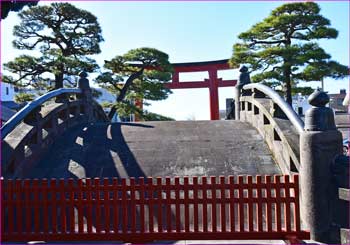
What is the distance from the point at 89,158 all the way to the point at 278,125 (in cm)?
365

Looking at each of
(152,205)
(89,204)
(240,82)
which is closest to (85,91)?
(240,82)

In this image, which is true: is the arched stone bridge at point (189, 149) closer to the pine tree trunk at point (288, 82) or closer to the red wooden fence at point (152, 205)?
the red wooden fence at point (152, 205)

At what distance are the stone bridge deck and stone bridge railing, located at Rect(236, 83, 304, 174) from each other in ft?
0.68

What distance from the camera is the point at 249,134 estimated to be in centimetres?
788

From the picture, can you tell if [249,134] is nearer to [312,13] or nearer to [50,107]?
[50,107]

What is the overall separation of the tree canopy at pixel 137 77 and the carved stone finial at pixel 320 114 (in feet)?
50.4

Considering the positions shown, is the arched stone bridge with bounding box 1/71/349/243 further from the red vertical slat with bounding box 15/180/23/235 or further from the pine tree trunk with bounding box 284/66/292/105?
the pine tree trunk with bounding box 284/66/292/105

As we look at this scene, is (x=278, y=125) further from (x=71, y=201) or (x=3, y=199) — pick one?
(x=3, y=199)

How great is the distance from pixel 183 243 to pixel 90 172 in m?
2.55

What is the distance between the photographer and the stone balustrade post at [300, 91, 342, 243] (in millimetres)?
4500

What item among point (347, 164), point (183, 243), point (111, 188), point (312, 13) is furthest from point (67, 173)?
point (312, 13)

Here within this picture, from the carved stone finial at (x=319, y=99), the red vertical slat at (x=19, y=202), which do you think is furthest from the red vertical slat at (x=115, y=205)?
the carved stone finial at (x=319, y=99)

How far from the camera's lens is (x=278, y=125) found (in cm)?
633

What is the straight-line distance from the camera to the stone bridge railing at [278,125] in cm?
551
